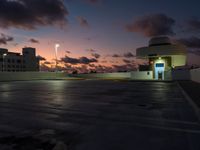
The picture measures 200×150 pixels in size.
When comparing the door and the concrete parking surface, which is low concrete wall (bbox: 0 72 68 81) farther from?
the concrete parking surface

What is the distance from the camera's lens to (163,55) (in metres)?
53.8

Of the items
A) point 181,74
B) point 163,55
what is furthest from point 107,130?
point 163,55

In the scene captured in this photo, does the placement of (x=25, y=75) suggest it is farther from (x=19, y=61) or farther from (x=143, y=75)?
(x=19, y=61)

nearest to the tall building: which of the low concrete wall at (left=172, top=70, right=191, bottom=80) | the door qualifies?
the door

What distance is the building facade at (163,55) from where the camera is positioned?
175ft

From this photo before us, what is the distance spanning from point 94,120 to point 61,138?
2.13 meters

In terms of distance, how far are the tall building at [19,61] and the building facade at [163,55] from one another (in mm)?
111583

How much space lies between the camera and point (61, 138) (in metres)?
5.23

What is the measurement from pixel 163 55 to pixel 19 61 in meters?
122

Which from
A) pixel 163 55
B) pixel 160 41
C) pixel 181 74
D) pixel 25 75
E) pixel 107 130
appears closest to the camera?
pixel 107 130

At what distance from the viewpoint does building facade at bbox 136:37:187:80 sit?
53.3 m

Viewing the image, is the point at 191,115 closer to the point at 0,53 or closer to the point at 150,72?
the point at 150,72

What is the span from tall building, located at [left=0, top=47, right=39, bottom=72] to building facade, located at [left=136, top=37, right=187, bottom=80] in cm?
11158

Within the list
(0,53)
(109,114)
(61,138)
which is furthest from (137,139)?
(0,53)
